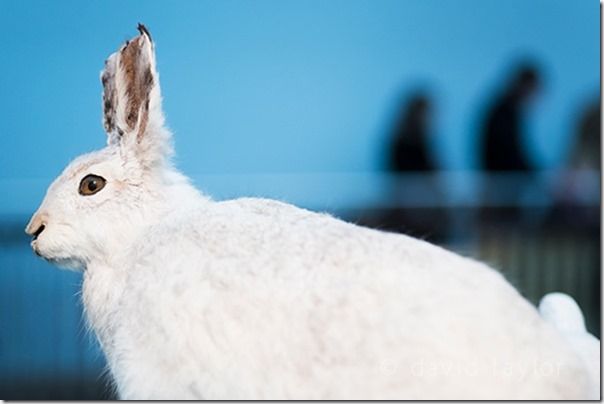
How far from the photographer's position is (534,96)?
3904 mm

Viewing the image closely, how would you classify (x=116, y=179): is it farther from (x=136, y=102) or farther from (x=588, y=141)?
(x=588, y=141)

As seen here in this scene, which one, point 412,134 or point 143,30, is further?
point 412,134

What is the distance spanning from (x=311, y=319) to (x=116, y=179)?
1.85 ft

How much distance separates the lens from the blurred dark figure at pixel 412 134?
15.0ft

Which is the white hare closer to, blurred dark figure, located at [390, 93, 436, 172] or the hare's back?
the hare's back

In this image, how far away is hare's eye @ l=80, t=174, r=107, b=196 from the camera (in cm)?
223

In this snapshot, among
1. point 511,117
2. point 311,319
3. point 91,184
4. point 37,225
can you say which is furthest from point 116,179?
point 511,117

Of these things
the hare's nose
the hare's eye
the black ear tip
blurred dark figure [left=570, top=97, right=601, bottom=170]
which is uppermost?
the black ear tip

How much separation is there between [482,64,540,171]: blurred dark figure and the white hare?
1.94m

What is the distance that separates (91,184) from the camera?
2.23m

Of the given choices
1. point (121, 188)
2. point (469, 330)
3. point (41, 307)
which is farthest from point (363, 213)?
point (469, 330)

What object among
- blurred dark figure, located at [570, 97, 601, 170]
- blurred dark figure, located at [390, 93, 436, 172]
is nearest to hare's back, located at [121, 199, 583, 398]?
blurred dark figure, located at [570, 97, 601, 170]

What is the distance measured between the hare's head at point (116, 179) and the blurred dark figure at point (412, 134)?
2.35 metres

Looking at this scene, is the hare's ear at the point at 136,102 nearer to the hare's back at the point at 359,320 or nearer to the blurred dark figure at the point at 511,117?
→ the hare's back at the point at 359,320
